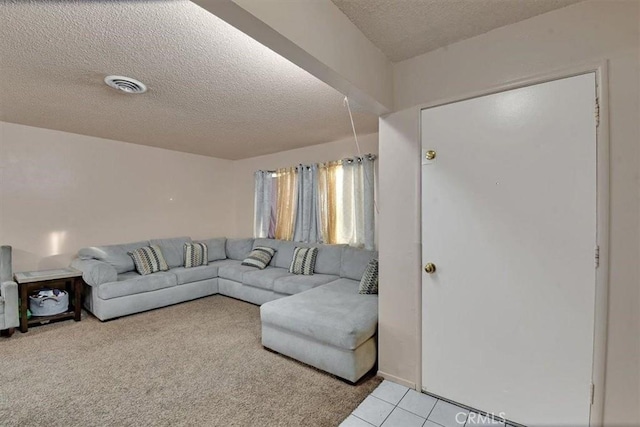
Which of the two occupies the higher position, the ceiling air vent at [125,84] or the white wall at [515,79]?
the ceiling air vent at [125,84]

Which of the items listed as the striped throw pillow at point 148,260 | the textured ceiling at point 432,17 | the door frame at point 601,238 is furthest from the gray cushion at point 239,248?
the door frame at point 601,238

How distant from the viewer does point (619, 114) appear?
4.44 ft

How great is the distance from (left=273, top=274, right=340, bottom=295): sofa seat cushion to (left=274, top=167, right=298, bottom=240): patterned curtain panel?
112 cm

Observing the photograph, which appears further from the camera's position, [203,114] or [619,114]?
[203,114]

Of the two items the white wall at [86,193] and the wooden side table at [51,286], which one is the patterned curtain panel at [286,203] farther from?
the wooden side table at [51,286]

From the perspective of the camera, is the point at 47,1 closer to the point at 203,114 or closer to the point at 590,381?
the point at 203,114

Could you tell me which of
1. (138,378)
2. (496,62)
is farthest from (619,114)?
(138,378)

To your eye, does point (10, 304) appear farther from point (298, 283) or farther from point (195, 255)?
point (298, 283)

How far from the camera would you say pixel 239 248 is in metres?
5.02

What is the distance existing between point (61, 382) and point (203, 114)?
2.49 m

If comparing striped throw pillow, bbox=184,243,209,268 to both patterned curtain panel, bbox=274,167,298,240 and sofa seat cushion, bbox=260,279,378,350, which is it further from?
sofa seat cushion, bbox=260,279,378,350

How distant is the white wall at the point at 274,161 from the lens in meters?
4.01

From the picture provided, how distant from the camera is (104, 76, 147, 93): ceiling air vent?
216cm

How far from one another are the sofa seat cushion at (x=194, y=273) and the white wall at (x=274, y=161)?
1.26 meters
